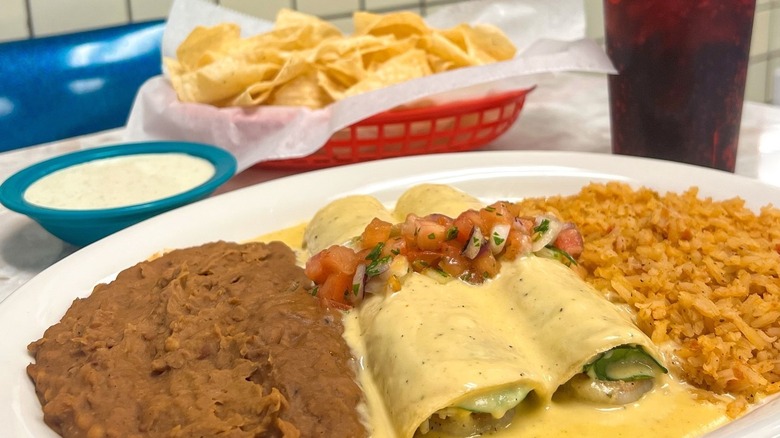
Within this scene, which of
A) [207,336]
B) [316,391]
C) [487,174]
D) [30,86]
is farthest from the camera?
[30,86]

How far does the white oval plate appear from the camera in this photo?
1291 mm

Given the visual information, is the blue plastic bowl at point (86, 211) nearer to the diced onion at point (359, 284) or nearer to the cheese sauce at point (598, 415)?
the diced onion at point (359, 284)

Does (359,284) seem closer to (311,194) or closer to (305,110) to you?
(311,194)

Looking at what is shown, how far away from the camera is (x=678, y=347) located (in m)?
1.16

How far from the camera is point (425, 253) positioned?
1.27 metres

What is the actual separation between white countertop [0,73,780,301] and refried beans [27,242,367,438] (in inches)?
15.9

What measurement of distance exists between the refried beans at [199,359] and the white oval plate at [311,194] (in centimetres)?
6

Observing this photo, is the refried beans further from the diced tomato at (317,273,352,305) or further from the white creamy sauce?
the white creamy sauce

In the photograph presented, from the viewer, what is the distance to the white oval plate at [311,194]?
1291 millimetres

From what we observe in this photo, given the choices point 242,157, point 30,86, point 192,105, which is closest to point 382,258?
point 242,157

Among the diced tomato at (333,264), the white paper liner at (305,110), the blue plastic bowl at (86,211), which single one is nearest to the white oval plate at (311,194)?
the blue plastic bowl at (86,211)

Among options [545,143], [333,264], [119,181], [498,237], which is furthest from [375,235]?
[545,143]

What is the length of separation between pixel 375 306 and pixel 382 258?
8 cm

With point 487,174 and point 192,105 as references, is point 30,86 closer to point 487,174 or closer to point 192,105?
point 192,105
